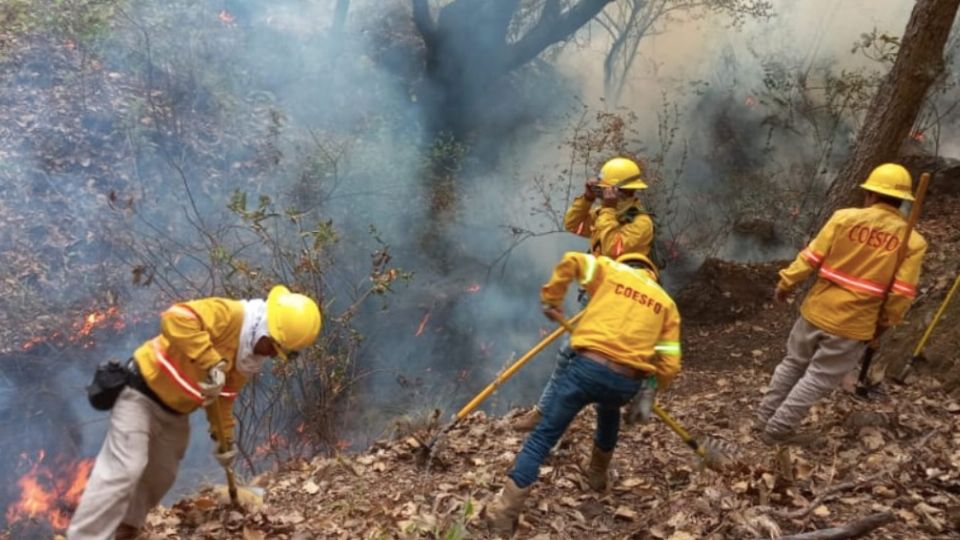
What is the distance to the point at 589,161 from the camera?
13.4 m

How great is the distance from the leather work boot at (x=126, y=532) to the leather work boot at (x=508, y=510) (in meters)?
2.11

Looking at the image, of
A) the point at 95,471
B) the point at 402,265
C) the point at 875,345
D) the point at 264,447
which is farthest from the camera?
the point at 402,265

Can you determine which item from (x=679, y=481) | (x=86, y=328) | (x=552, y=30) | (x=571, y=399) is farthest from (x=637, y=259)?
(x=552, y=30)

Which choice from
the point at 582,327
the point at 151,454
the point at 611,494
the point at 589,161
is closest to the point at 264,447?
the point at 151,454

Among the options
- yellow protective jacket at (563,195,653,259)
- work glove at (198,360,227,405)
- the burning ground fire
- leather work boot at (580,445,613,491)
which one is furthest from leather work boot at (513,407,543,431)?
the burning ground fire

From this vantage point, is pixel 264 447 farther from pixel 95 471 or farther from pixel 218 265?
pixel 95 471

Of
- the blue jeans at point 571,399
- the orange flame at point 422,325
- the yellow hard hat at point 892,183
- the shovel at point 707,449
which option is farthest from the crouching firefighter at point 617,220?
the orange flame at point 422,325

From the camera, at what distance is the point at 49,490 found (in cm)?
781

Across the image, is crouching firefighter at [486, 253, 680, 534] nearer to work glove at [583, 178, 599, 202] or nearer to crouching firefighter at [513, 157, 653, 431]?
crouching firefighter at [513, 157, 653, 431]

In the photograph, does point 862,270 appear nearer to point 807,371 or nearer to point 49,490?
point 807,371

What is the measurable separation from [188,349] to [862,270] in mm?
4472

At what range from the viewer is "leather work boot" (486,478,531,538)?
4.04 metres

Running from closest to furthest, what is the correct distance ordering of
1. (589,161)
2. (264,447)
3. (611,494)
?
1. (611,494)
2. (264,447)
3. (589,161)

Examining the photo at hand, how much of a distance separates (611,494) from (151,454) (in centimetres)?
290
